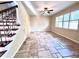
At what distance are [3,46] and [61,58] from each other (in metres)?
1.98

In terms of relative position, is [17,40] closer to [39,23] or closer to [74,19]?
[74,19]

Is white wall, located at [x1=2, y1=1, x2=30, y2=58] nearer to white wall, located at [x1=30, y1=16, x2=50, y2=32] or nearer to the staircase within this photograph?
the staircase

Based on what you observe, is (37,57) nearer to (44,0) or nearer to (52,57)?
(52,57)

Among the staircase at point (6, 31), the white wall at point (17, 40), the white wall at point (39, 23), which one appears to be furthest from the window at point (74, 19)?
the white wall at point (39, 23)

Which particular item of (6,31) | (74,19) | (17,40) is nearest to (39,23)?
(74,19)

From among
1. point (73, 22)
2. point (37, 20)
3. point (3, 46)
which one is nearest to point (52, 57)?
point (3, 46)

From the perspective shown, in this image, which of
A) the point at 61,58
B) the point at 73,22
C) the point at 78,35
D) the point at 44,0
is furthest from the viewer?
the point at 73,22

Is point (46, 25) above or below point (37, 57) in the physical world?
above

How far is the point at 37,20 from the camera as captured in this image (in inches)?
488

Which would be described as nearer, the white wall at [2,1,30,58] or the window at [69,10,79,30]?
the white wall at [2,1,30,58]

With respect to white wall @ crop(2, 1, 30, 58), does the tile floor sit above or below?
below

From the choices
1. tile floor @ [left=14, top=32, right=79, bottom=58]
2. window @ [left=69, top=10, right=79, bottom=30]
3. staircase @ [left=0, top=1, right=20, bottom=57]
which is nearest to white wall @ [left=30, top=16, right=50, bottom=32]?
window @ [left=69, top=10, right=79, bottom=30]

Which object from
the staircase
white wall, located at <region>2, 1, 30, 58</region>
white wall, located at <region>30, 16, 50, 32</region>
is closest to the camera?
the staircase

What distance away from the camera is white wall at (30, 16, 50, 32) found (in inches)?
486
